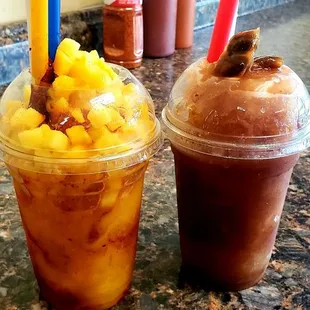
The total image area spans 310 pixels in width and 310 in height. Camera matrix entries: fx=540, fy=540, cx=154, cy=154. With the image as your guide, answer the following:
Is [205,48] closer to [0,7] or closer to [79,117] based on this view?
[0,7]

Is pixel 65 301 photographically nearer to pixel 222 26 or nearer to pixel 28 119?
pixel 28 119

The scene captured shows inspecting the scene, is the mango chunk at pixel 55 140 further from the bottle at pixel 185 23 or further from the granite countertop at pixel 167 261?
the bottle at pixel 185 23

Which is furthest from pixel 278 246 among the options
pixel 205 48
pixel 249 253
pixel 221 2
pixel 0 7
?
pixel 205 48

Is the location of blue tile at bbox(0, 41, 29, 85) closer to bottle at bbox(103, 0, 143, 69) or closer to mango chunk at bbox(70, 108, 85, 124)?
bottle at bbox(103, 0, 143, 69)

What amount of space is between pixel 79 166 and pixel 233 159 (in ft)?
0.55

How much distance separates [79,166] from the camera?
21.0 inches

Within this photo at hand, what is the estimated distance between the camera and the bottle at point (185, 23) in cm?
158

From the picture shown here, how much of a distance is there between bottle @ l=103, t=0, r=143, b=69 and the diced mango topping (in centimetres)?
83

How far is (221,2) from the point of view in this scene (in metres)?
0.58

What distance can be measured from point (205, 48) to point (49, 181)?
1240 mm

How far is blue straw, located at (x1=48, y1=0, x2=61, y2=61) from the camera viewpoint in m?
0.54

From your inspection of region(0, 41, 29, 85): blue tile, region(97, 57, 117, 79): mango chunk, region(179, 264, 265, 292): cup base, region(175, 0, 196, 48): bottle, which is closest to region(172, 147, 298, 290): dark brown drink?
region(179, 264, 265, 292): cup base

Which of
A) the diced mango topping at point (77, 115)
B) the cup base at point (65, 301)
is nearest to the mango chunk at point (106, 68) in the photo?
the diced mango topping at point (77, 115)

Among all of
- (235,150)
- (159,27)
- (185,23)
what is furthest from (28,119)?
(185,23)
